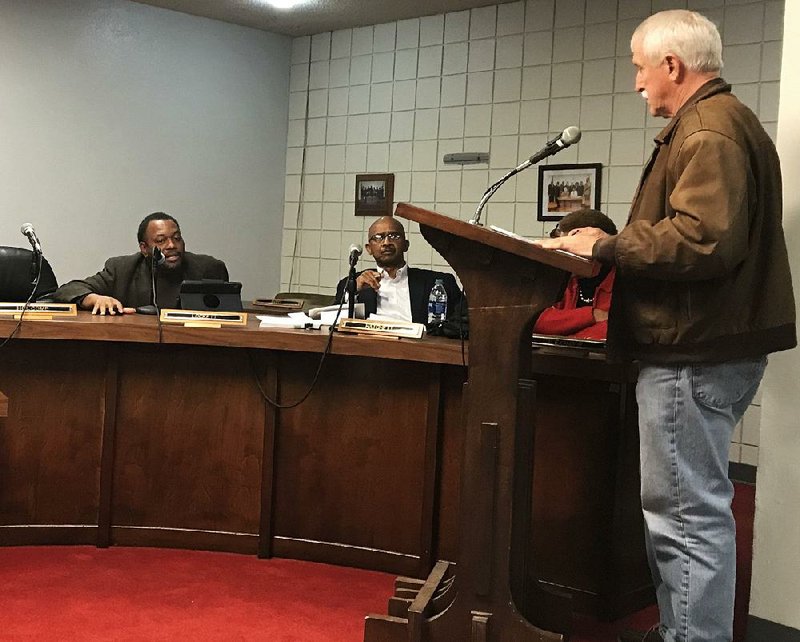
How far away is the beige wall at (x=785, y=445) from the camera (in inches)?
87.7

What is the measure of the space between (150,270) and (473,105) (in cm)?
228

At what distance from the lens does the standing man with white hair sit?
1.76 meters

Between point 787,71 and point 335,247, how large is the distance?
4.05m

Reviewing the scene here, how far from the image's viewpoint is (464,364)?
8.47 feet

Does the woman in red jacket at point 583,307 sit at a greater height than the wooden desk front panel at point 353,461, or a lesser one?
greater

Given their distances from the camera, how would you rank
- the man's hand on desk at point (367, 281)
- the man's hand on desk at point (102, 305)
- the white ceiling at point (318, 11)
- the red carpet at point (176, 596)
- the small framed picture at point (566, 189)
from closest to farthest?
1. the red carpet at point (176, 596)
2. the man's hand on desk at point (102, 305)
3. the man's hand on desk at point (367, 281)
4. the small framed picture at point (566, 189)
5. the white ceiling at point (318, 11)

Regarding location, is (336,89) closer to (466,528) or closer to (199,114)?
(199,114)

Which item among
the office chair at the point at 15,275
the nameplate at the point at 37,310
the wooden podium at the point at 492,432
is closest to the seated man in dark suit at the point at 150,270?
the office chair at the point at 15,275

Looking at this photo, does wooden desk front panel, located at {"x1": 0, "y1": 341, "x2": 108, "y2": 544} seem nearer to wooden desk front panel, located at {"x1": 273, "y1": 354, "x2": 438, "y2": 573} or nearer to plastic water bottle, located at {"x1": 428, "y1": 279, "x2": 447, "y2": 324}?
wooden desk front panel, located at {"x1": 273, "y1": 354, "x2": 438, "y2": 573}

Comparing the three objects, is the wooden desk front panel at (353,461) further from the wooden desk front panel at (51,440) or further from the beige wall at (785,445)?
the beige wall at (785,445)

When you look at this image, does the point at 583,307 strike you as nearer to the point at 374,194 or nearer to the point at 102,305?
Result: the point at 102,305

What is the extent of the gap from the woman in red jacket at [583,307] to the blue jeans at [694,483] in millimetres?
725

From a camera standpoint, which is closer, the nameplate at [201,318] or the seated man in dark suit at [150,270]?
the nameplate at [201,318]

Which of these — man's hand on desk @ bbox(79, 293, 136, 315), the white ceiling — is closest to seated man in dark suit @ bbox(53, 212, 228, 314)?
man's hand on desk @ bbox(79, 293, 136, 315)
